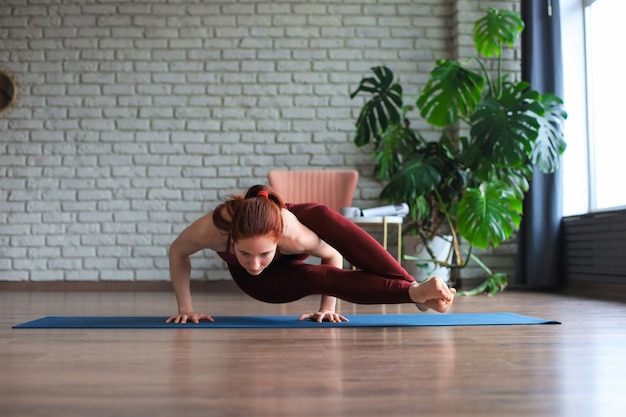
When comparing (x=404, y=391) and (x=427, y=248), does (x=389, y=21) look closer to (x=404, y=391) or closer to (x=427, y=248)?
(x=427, y=248)

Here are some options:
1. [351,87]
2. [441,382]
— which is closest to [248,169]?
[351,87]

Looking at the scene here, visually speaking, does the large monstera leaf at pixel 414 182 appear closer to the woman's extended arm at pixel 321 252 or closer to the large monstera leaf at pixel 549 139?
the large monstera leaf at pixel 549 139

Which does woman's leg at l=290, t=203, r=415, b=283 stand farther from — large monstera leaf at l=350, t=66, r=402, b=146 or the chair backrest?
the chair backrest

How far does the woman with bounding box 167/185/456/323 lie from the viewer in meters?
2.25

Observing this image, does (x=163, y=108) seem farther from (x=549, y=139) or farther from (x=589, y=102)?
(x=589, y=102)

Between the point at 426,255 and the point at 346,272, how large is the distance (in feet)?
9.67

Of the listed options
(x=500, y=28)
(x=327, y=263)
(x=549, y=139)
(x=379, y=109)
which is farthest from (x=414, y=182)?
(x=327, y=263)

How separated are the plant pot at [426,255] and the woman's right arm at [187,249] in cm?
268

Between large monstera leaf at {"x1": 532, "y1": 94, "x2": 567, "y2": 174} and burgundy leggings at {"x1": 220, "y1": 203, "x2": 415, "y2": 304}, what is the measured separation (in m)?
2.40


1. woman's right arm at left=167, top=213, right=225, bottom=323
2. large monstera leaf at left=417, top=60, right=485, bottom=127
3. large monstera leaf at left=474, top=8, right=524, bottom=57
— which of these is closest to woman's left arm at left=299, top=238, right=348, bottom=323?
woman's right arm at left=167, top=213, right=225, bottom=323

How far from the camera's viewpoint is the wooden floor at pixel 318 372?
123 centimetres

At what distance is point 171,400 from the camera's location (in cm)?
128

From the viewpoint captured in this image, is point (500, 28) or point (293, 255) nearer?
point (293, 255)

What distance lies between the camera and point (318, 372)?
1582 millimetres
